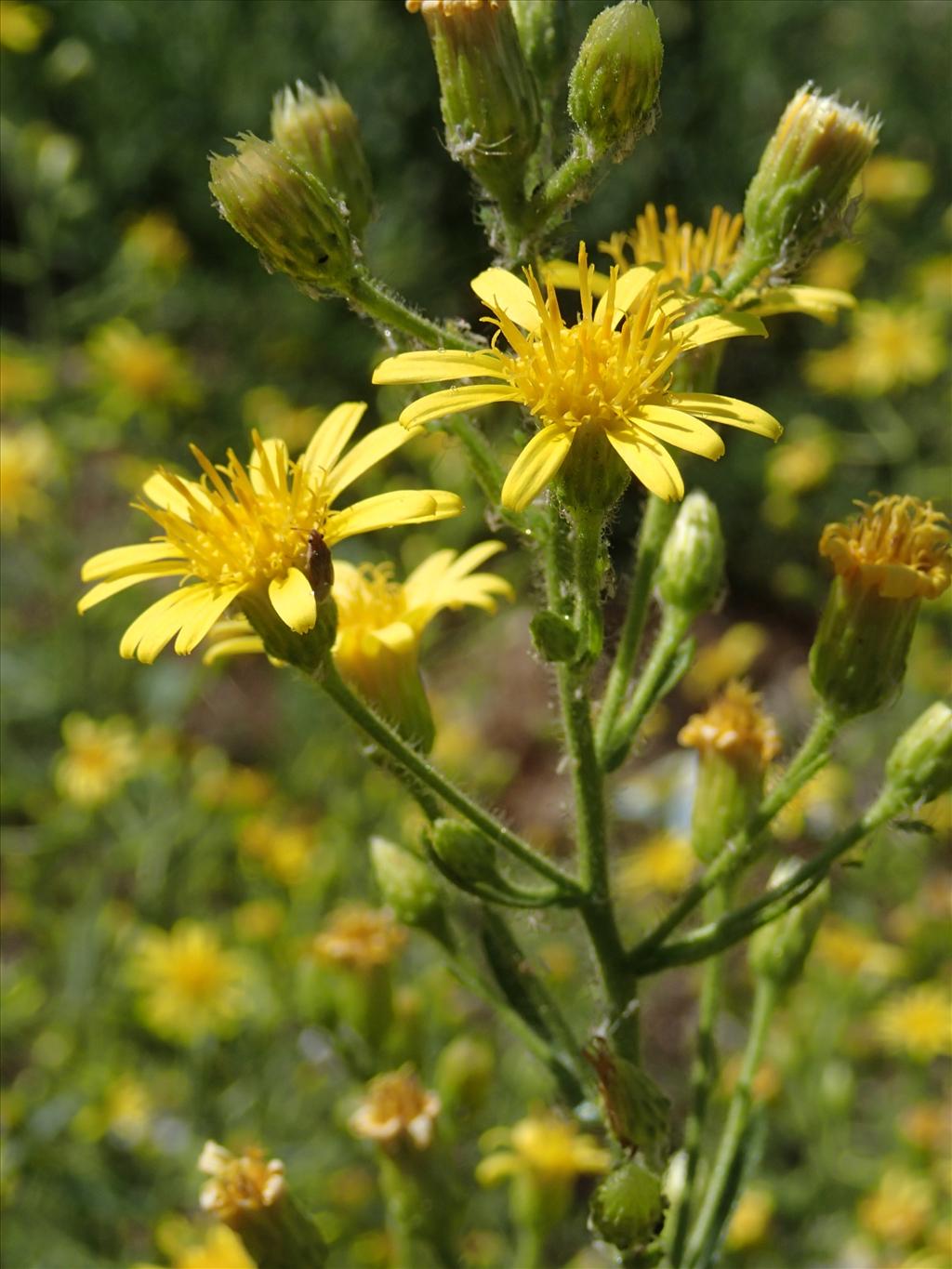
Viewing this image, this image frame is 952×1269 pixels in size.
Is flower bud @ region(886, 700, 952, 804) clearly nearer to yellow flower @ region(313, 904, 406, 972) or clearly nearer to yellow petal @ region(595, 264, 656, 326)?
yellow petal @ region(595, 264, 656, 326)

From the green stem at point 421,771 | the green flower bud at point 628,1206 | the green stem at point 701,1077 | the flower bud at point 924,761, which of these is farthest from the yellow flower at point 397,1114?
the flower bud at point 924,761

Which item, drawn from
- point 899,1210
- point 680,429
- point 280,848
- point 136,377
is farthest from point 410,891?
point 136,377

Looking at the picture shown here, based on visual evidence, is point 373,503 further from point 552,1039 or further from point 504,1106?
point 504,1106

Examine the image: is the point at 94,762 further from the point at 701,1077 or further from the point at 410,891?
the point at 701,1077

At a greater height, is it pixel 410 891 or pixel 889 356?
pixel 410 891

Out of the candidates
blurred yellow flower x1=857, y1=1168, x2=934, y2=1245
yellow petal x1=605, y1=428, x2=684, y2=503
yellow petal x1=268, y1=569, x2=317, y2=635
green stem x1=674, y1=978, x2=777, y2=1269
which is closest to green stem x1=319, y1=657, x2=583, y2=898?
yellow petal x1=268, y1=569, x2=317, y2=635

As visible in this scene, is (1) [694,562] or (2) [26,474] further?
(2) [26,474]

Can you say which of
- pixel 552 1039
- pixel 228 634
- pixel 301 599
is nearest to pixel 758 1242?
pixel 552 1039
